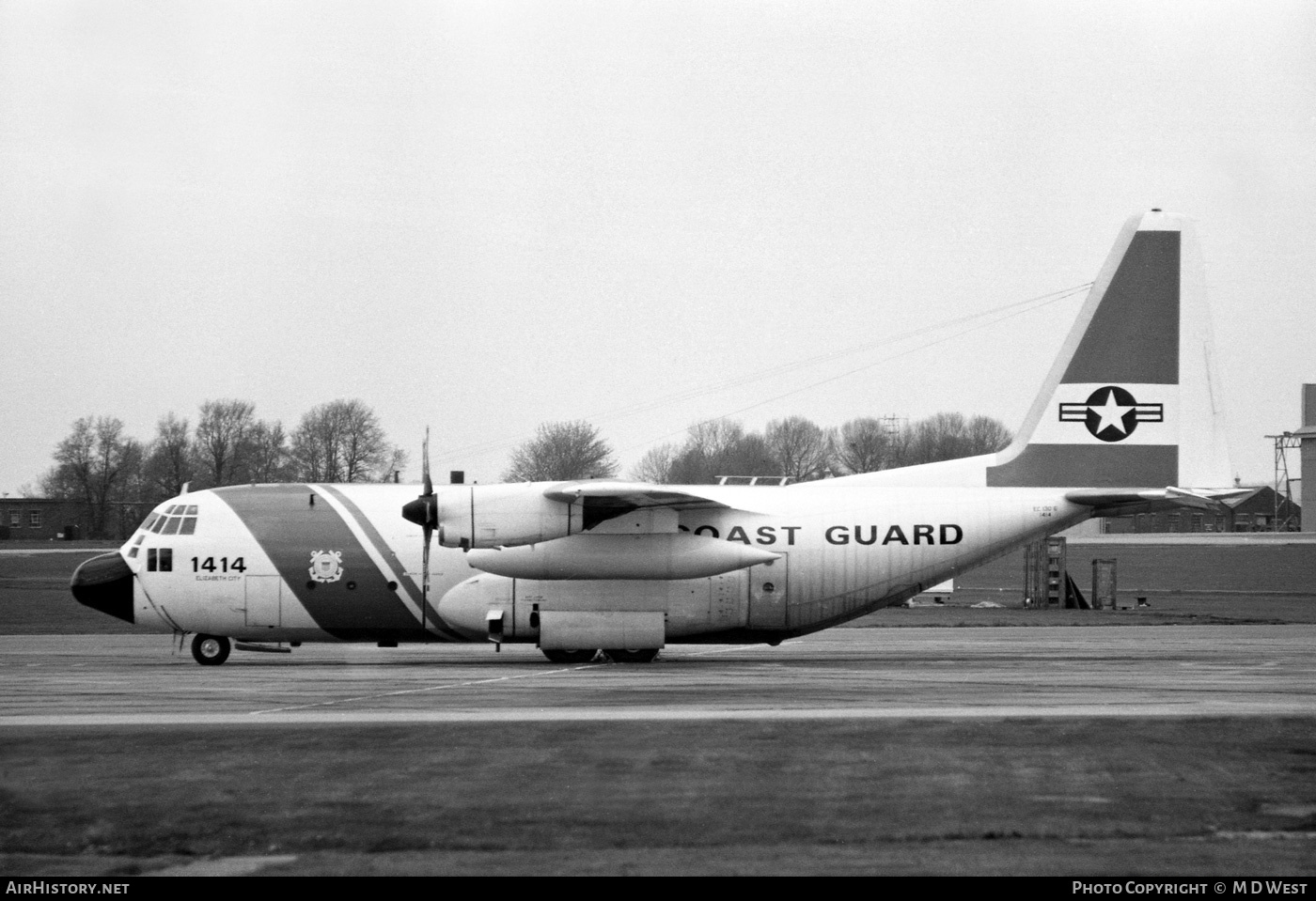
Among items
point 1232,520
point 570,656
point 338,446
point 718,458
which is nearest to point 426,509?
point 570,656

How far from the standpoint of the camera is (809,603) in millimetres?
27172

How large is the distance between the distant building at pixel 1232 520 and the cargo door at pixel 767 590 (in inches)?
3418

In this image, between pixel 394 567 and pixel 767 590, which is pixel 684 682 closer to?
pixel 767 590

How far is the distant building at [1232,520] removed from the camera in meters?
111

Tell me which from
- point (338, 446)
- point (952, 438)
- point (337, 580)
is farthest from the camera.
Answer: point (952, 438)

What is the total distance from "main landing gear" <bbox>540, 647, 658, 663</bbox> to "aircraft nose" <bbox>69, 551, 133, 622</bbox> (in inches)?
335

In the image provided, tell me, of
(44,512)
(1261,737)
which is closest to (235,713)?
(1261,737)

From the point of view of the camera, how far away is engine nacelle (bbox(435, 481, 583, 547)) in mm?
25297

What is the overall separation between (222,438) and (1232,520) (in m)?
82.6

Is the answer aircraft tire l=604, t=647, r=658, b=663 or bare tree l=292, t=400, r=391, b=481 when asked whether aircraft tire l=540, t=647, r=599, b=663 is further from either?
bare tree l=292, t=400, r=391, b=481

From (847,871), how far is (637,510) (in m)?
17.0

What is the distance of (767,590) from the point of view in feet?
88.7

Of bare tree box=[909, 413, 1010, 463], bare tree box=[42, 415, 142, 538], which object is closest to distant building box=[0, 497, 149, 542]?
bare tree box=[42, 415, 142, 538]

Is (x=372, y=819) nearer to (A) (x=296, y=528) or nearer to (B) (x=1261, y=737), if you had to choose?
(B) (x=1261, y=737)
